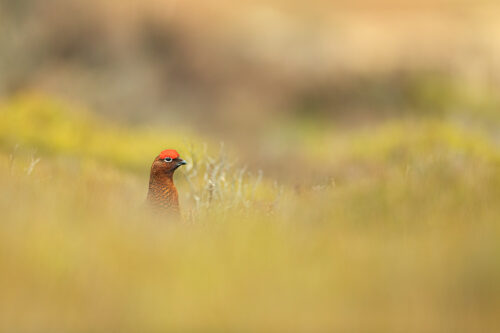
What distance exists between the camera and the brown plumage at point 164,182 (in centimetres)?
454

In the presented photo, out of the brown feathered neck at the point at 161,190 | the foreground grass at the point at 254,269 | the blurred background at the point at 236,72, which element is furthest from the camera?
the blurred background at the point at 236,72

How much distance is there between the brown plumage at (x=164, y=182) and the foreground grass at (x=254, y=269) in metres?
0.89

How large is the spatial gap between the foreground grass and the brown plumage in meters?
0.89

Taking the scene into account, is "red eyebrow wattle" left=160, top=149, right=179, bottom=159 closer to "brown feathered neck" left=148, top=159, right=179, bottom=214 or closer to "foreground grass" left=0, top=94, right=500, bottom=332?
"brown feathered neck" left=148, top=159, right=179, bottom=214

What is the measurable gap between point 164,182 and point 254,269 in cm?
201

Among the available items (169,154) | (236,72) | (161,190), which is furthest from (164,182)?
(236,72)

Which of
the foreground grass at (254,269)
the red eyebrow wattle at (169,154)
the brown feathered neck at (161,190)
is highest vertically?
the red eyebrow wattle at (169,154)

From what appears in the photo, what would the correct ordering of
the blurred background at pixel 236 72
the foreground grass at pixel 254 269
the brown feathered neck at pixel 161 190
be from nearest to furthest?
the foreground grass at pixel 254 269 < the brown feathered neck at pixel 161 190 < the blurred background at pixel 236 72

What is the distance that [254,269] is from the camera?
2740 millimetres

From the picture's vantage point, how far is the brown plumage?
14.9 ft

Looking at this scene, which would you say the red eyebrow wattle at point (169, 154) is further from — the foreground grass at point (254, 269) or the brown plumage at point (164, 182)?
the foreground grass at point (254, 269)

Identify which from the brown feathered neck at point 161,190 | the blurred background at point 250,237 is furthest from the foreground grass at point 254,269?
the brown feathered neck at point 161,190

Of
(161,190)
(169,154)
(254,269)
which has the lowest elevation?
(254,269)

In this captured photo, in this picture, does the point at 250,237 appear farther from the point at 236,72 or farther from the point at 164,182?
the point at 236,72
